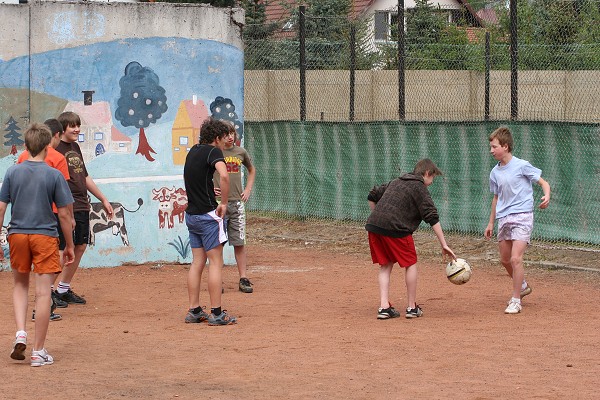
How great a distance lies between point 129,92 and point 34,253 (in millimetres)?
5589

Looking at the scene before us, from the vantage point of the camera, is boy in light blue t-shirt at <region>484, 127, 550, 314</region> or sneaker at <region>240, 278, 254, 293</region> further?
sneaker at <region>240, 278, 254, 293</region>

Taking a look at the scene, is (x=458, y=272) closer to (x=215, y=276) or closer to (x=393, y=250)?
(x=393, y=250)

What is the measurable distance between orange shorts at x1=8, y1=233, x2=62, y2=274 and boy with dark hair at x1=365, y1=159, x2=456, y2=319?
3085 millimetres

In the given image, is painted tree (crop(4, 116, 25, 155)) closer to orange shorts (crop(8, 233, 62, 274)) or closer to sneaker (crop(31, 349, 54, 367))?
orange shorts (crop(8, 233, 62, 274))

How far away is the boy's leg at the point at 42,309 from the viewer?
24.4 feet

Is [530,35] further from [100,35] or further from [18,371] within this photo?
[18,371]

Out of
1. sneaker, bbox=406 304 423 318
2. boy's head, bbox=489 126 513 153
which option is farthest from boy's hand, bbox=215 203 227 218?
boy's head, bbox=489 126 513 153

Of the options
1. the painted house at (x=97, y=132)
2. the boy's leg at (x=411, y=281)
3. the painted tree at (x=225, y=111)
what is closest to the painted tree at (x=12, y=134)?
the painted house at (x=97, y=132)

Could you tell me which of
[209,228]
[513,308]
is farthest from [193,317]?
[513,308]

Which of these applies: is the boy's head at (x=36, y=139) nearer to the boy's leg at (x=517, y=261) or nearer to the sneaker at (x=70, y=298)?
the sneaker at (x=70, y=298)

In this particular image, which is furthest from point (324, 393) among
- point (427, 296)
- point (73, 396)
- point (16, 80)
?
point (16, 80)

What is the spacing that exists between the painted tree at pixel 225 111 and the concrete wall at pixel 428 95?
13.4ft

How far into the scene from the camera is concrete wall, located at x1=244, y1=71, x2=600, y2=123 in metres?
16.8

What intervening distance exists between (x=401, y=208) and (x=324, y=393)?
314 cm
